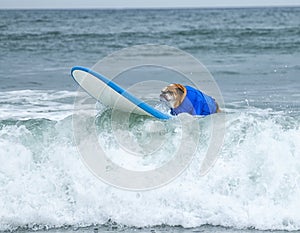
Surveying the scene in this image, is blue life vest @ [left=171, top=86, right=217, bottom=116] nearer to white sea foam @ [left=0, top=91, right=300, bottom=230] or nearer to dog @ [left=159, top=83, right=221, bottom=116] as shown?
dog @ [left=159, top=83, right=221, bottom=116]

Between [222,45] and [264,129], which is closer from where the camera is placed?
[264,129]

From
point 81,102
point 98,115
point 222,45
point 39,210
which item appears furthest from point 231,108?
point 222,45

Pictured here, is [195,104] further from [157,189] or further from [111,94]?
[157,189]

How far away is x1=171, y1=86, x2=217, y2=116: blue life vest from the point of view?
7.91 m

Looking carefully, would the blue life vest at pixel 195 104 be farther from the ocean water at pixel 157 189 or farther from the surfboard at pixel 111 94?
the surfboard at pixel 111 94

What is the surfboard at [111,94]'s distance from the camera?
26.0 feet

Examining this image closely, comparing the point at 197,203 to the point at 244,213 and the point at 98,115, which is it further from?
the point at 98,115

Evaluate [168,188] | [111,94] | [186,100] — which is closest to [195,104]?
[186,100]

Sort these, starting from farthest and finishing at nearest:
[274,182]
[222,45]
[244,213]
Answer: [222,45]
[274,182]
[244,213]

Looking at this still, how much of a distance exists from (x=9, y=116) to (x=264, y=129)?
14.9 feet

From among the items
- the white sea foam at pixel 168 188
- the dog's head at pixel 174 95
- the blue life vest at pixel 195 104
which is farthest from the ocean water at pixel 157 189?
the dog's head at pixel 174 95

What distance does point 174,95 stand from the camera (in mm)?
7945

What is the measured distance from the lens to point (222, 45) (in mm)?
25688

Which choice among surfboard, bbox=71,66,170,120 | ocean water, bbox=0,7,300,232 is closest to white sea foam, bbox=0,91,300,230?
ocean water, bbox=0,7,300,232
